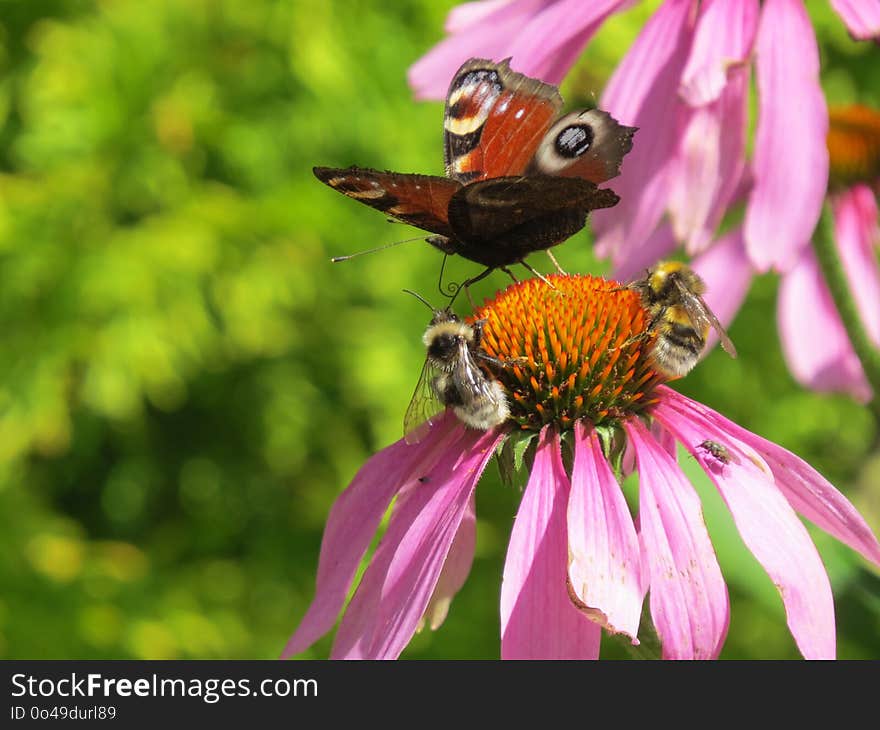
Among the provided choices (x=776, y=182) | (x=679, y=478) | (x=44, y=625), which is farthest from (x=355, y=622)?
(x=44, y=625)

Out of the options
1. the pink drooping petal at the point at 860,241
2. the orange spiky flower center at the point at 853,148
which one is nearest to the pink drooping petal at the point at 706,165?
the pink drooping petal at the point at 860,241

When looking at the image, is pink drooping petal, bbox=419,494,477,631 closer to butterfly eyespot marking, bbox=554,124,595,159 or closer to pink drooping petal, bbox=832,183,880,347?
butterfly eyespot marking, bbox=554,124,595,159

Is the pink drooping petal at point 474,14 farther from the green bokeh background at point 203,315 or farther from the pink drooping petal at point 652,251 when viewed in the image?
the green bokeh background at point 203,315

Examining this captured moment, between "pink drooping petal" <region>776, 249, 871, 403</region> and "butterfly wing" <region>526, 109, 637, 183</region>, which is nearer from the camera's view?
"butterfly wing" <region>526, 109, 637, 183</region>

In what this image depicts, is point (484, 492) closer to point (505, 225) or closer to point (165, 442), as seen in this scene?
point (165, 442)

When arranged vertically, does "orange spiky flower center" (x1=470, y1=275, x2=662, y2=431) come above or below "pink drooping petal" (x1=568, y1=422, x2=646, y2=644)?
above

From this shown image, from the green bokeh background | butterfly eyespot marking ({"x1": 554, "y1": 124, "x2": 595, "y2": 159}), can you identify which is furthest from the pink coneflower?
the green bokeh background
